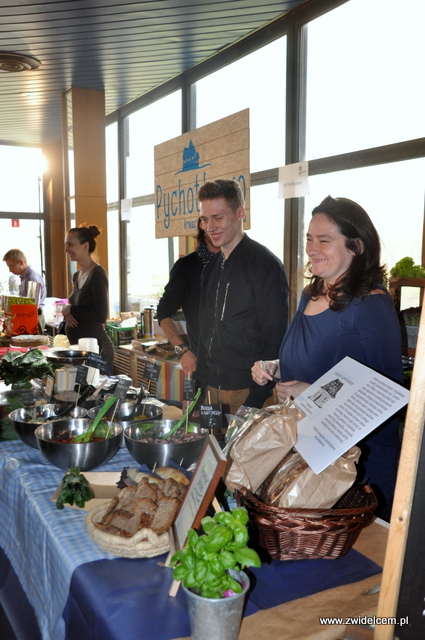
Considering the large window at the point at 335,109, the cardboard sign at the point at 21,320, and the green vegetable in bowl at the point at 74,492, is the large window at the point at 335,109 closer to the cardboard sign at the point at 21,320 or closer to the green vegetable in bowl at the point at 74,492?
the cardboard sign at the point at 21,320

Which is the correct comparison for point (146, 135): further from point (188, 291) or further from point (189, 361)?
point (189, 361)

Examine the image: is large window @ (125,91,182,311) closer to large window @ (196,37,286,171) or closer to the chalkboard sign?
large window @ (196,37,286,171)

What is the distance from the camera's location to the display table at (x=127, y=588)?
3.21 ft

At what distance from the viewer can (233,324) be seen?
8.30 ft

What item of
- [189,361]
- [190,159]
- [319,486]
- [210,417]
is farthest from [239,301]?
[190,159]

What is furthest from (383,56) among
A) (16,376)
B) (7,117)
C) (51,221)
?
(51,221)

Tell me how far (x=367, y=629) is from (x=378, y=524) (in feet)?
1.56

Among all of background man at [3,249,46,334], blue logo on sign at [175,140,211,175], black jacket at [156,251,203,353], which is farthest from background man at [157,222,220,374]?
background man at [3,249,46,334]

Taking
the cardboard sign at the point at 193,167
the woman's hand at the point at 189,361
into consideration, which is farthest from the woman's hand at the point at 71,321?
the cardboard sign at the point at 193,167

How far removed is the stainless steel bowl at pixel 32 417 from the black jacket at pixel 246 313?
2.56 feet

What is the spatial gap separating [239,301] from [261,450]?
1406 mm

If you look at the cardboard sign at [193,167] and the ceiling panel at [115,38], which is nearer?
the ceiling panel at [115,38]

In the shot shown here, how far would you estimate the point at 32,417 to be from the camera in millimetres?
1989

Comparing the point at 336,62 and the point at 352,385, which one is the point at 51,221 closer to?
the point at 336,62
